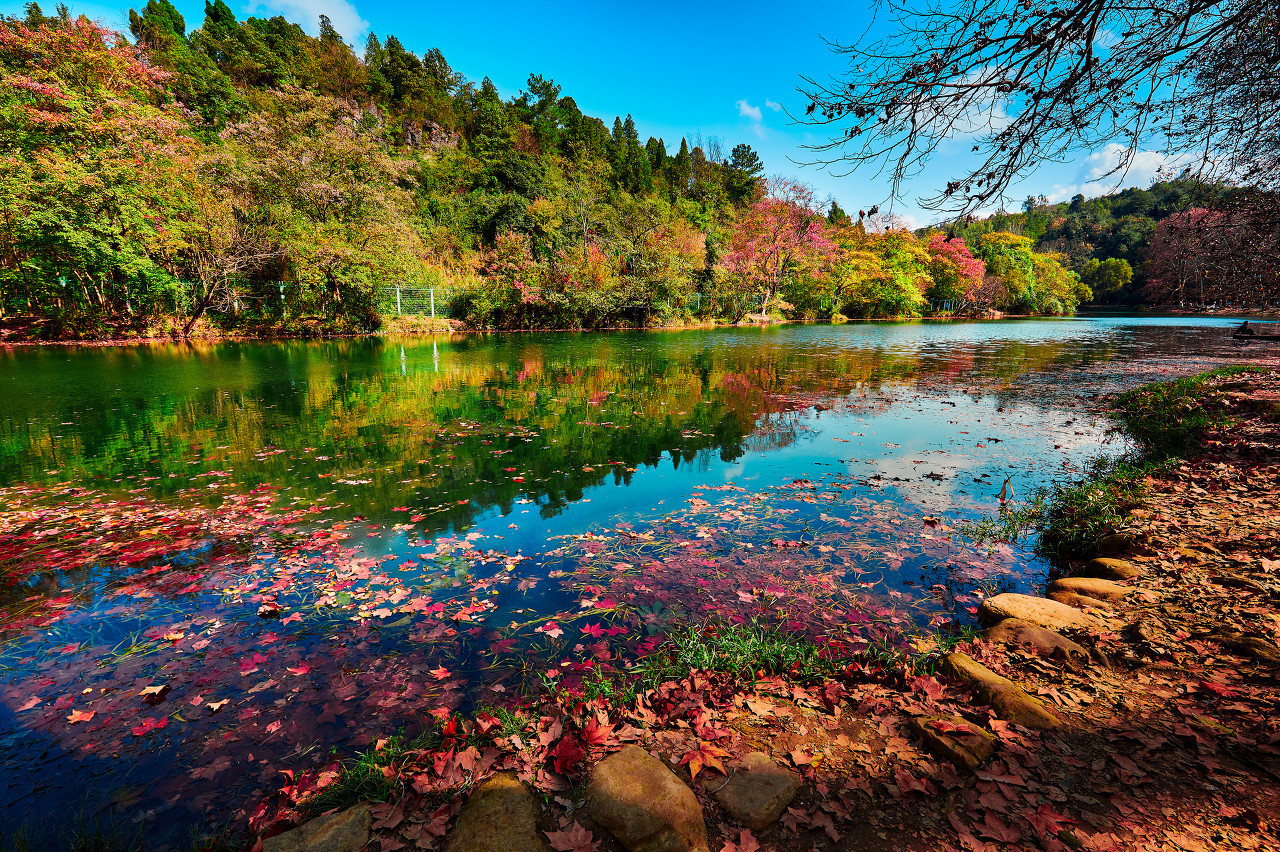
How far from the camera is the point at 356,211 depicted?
30.4m

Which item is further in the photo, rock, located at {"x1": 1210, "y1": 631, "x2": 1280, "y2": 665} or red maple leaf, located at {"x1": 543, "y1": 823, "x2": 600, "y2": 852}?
rock, located at {"x1": 1210, "y1": 631, "x2": 1280, "y2": 665}

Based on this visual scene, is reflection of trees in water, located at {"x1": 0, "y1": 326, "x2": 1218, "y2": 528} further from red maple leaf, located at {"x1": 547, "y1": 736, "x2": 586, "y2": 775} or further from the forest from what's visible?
the forest

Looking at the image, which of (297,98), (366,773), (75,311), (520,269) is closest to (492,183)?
(520,269)

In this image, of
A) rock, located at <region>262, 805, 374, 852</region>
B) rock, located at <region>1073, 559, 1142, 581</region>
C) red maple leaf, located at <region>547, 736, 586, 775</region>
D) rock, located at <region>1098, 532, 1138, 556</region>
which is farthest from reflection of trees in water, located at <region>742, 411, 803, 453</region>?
rock, located at <region>262, 805, 374, 852</region>

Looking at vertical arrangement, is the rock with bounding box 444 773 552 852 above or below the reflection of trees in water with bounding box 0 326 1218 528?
below

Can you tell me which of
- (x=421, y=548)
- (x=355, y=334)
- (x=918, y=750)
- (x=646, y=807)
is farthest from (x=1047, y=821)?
(x=355, y=334)

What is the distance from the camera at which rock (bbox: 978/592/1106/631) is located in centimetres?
362

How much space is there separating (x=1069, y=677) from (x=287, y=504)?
835 centimetres

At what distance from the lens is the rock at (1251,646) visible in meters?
3.06

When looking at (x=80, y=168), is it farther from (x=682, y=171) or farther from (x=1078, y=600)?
(x=682, y=171)

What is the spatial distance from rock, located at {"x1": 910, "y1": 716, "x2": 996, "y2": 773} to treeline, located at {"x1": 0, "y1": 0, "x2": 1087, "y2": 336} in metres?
33.4

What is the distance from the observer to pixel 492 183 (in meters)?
42.7

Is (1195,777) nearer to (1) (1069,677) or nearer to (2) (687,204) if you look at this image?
(1) (1069,677)

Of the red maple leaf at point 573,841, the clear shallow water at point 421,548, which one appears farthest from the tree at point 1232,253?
the red maple leaf at point 573,841
